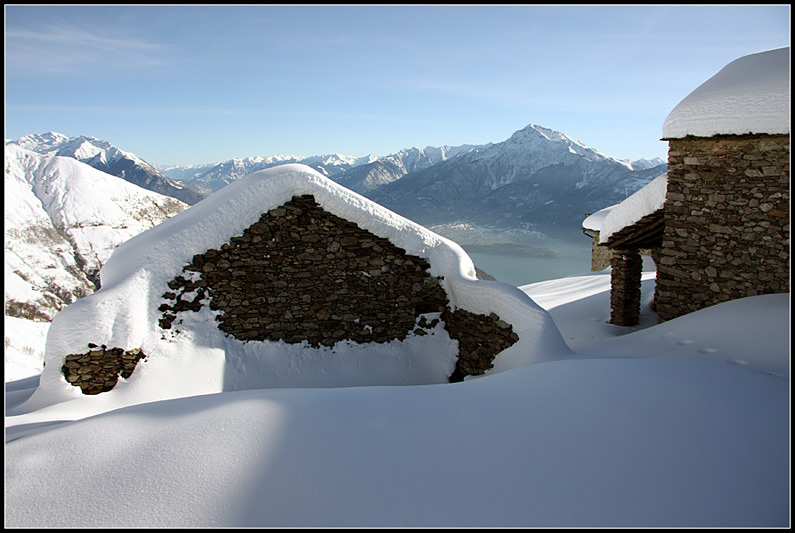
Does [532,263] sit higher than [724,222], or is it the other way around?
[724,222]

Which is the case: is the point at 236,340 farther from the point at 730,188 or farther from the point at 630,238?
the point at 630,238

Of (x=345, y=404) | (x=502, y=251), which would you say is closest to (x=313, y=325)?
(x=345, y=404)

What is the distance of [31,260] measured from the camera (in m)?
50.7

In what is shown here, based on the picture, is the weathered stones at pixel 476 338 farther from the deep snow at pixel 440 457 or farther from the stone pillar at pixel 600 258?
the stone pillar at pixel 600 258

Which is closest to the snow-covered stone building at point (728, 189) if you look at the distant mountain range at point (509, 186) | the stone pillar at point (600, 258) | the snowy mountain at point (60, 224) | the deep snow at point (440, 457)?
the deep snow at point (440, 457)

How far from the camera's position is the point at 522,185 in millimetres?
136250

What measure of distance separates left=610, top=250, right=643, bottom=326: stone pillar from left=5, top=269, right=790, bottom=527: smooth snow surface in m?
5.74

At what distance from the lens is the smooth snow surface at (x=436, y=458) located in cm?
198

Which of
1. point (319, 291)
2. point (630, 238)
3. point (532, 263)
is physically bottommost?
point (532, 263)

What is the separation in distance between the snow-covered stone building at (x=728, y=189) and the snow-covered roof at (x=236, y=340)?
9.69ft

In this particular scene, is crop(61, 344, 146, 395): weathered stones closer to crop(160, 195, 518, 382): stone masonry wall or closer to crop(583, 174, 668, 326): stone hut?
crop(160, 195, 518, 382): stone masonry wall

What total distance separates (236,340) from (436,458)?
12.8ft

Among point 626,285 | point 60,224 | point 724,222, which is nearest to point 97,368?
point 724,222

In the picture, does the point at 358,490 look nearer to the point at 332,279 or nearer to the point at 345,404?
the point at 345,404
